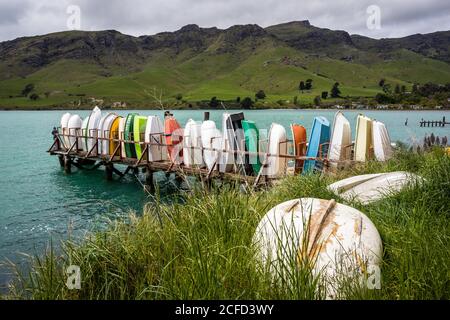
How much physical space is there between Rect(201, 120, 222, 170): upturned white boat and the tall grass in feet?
32.4

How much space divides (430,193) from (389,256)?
2205 millimetres

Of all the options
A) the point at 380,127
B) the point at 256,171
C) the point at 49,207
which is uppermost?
the point at 380,127

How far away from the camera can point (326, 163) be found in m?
12.5

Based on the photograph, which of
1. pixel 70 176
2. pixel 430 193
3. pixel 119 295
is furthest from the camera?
pixel 70 176

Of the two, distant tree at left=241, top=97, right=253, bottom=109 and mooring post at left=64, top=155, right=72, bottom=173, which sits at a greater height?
distant tree at left=241, top=97, right=253, bottom=109

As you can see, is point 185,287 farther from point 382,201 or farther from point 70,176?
point 70,176

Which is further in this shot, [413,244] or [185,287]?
[413,244]

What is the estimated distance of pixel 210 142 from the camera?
16.8 metres

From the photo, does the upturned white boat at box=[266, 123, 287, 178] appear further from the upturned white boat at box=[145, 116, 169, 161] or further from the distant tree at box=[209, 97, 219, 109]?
the distant tree at box=[209, 97, 219, 109]

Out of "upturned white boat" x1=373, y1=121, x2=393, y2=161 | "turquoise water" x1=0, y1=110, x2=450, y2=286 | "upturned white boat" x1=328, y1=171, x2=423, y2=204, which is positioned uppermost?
"upturned white boat" x1=373, y1=121, x2=393, y2=161

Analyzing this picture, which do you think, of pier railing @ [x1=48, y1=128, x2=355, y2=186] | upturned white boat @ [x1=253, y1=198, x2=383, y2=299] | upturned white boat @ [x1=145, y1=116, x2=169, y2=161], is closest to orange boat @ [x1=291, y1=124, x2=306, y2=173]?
pier railing @ [x1=48, y1=128, x2=355, y2=186]

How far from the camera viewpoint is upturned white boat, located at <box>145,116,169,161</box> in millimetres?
20469

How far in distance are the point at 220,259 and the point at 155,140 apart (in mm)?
17321
